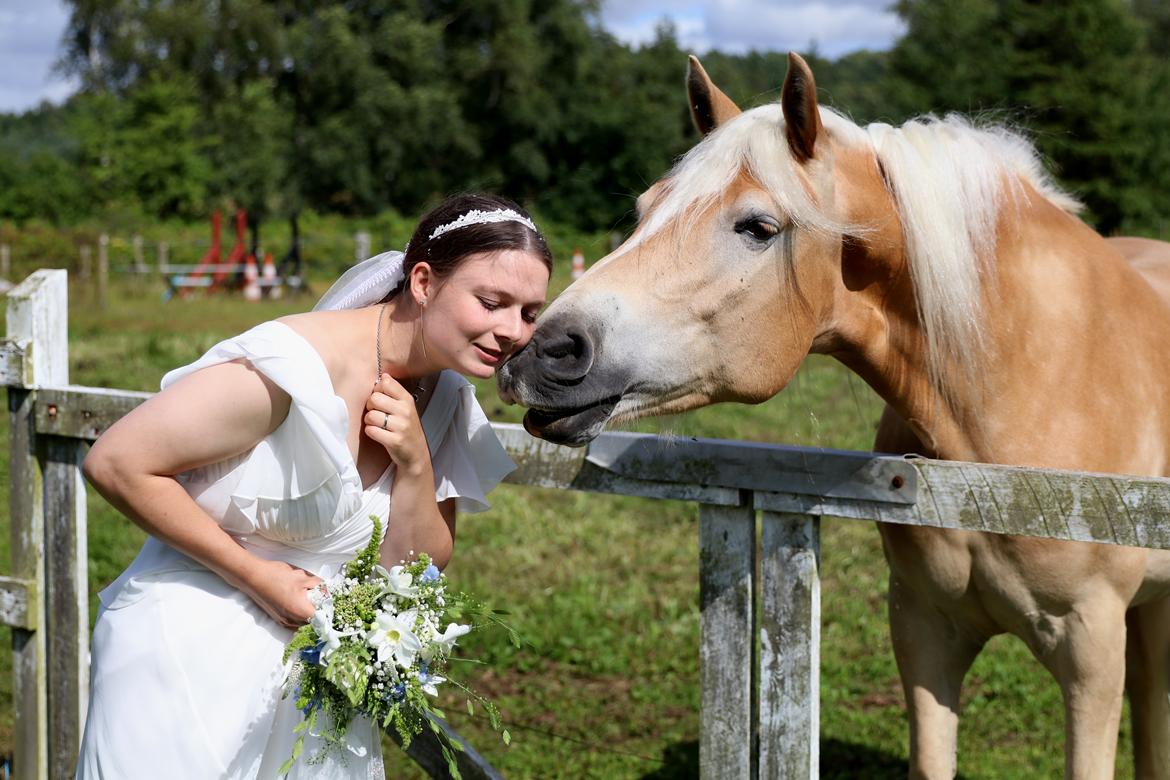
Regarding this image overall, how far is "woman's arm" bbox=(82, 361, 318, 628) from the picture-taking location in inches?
77.9

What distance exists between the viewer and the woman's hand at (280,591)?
208 centimetres

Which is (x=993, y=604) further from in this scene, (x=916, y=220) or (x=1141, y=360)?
(x=916, y=220)

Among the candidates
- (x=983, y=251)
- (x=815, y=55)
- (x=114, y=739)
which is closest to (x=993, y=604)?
(x=983, y=251)

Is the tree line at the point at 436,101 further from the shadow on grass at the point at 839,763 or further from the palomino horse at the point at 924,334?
the palomino horse at the point at 924,334

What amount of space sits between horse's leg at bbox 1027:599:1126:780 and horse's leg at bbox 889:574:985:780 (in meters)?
0.32

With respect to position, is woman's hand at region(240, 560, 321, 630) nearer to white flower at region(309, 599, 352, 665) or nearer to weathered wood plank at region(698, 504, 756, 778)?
white flower at region(309, 599, 352, 665)

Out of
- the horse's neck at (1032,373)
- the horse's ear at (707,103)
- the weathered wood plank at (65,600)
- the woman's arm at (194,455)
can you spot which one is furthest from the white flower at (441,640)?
the weathered wood plank at (65,600)

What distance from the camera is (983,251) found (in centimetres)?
250

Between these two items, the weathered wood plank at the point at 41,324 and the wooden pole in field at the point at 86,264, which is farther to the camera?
the wooden pole in field at the point at 86,264

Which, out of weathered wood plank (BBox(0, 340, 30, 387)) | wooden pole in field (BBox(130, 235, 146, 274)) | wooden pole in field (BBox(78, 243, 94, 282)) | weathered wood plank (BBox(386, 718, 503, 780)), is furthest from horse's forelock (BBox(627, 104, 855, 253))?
wooden pole in field (BBox(130, 235, 146, 274))

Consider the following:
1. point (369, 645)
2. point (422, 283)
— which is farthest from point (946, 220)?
point (369, 645)

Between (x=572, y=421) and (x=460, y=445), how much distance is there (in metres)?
0.41

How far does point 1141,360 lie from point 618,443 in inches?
54.6

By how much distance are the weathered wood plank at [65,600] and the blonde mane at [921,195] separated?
205cm
